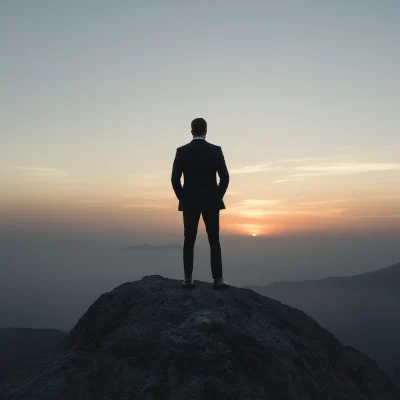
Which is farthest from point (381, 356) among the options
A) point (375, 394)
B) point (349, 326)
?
point (375, 394)

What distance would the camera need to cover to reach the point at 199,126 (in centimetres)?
737

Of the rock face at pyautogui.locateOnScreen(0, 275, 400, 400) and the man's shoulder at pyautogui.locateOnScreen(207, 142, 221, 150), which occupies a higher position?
the man's shoulder at pyautogui.locateOnScreen(207, 142, 221, 150)

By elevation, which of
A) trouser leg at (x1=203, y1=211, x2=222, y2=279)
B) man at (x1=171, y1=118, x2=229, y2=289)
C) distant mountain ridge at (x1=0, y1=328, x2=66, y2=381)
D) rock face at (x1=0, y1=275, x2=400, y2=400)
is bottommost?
distant mountain ridge at (x1=0, y1=328, x2=66, y2=381)

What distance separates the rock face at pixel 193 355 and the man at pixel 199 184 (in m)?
1.21

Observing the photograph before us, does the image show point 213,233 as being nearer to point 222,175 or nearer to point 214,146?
point 222,175

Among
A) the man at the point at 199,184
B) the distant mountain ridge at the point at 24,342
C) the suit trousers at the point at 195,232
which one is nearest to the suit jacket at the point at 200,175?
the man at the point at 199,184

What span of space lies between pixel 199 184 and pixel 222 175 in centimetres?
50

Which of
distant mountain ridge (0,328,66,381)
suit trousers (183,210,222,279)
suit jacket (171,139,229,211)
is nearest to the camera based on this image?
suit jacket (171,139,229,211)

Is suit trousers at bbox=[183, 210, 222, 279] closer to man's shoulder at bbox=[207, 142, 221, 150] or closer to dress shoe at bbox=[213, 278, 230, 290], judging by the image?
dress shoe at bbox=[213, 278, 230, 290]

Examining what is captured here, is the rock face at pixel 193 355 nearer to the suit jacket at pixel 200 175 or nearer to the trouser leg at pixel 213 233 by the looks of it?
the trouser leg at pixel 213 233

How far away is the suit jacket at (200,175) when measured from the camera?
7.25 m

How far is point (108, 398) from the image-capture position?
531cm

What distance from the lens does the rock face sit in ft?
18.0

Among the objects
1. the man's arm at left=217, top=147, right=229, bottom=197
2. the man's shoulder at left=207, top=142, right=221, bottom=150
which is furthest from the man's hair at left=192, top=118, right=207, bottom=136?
the man's arm at left=217, top=147, right=229, bottom=197
